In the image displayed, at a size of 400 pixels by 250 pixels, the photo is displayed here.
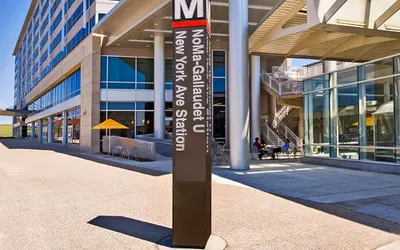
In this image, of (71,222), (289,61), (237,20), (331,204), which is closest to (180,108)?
(71,222)

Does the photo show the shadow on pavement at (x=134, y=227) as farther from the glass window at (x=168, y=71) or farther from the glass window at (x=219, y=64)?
the glass window at (x=219, y=64)

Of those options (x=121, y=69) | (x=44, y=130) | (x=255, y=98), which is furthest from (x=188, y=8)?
(x=44, y=130)

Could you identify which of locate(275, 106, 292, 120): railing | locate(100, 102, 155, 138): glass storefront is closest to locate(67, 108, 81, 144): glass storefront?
locate(100, 102, 155, 138): glass storefront

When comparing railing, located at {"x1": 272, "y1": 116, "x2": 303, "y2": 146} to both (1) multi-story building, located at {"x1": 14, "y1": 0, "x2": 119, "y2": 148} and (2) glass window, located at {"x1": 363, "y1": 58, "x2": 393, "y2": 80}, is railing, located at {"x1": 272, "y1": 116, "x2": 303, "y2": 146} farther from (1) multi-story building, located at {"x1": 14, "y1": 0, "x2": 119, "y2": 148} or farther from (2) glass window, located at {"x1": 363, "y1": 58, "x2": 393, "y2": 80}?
(1) multi-story building, located at {"x1": 14, "y1": 0, "x2": 119, "y2": 148}

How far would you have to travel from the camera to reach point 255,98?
26.4 m

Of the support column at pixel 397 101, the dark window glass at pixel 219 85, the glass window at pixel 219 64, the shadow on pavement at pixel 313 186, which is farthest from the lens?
the glass window at pixel 219 64

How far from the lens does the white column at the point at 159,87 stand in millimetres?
25797

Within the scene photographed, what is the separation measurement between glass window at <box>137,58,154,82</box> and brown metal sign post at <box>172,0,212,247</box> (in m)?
23.4

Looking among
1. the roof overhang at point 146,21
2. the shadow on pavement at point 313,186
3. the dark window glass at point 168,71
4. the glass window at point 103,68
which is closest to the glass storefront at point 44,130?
the glass window at point 103,68

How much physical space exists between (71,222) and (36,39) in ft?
213

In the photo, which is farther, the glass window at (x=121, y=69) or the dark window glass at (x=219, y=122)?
the dark window glass at (x=219, y=122)

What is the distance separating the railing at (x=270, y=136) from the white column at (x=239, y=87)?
40.1 ft

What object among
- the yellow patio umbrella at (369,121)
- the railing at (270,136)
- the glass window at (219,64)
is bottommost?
the railing at (270,136)

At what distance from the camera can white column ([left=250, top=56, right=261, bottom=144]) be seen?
1020 inches
